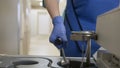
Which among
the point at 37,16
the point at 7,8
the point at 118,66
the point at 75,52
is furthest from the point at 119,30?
the point at 37,16

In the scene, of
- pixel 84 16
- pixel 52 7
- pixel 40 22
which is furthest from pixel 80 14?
pixel 40 22

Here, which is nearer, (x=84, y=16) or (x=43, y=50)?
(x=84, y=16)

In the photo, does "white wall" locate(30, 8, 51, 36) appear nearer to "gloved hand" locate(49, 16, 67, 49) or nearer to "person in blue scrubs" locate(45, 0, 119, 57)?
"person in blue scrubs" locate(45, 0, 119, 57)

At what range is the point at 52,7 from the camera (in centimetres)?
100

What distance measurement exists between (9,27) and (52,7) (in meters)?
1.02

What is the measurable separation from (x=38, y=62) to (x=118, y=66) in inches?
14.2

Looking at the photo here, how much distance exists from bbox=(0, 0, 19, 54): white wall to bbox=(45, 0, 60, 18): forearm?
95 centimetres

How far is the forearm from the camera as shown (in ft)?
3.16

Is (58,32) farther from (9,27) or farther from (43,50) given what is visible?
(43,50)

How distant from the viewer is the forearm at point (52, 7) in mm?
963

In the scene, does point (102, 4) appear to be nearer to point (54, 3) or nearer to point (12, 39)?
point (54, 3)

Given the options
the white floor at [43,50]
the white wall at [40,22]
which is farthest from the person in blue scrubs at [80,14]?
the white wall at [40,22]

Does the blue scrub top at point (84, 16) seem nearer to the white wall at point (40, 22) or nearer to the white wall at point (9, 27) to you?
the white wall at point (9, 27)

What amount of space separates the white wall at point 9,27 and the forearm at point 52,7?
3.11ft
